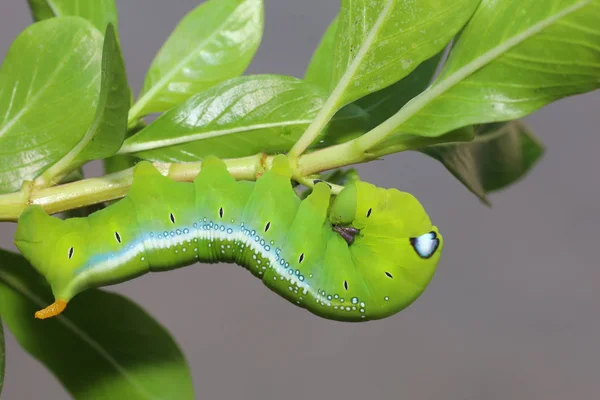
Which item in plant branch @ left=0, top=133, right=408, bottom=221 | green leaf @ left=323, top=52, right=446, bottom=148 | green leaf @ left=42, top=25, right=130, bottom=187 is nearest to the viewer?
green leaf @ left=42, top=25, right=130, bottom=187

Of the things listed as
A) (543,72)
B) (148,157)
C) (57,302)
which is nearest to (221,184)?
(148,157)

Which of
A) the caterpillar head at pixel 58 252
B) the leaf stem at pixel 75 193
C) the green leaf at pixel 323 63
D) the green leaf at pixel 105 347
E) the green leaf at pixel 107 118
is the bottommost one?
the green leaf at pixel 105 347

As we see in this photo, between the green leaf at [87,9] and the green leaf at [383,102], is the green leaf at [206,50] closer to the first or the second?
the green leaf at [87,9]

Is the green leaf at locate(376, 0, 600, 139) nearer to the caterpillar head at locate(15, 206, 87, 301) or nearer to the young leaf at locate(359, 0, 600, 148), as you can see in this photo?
the young leaf at locate(359, 0, 600, 148)

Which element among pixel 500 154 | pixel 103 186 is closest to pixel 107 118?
pixel 103 186

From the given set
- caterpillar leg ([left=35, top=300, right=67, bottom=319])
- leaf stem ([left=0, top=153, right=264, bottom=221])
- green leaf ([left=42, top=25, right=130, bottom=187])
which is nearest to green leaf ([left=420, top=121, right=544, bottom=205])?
leaf stem ([left=0, top=153, right=264, bottom=221])

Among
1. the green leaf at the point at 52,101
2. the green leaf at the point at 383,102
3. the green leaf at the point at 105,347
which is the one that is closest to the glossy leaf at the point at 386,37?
the green leaf at the point at 383,102
